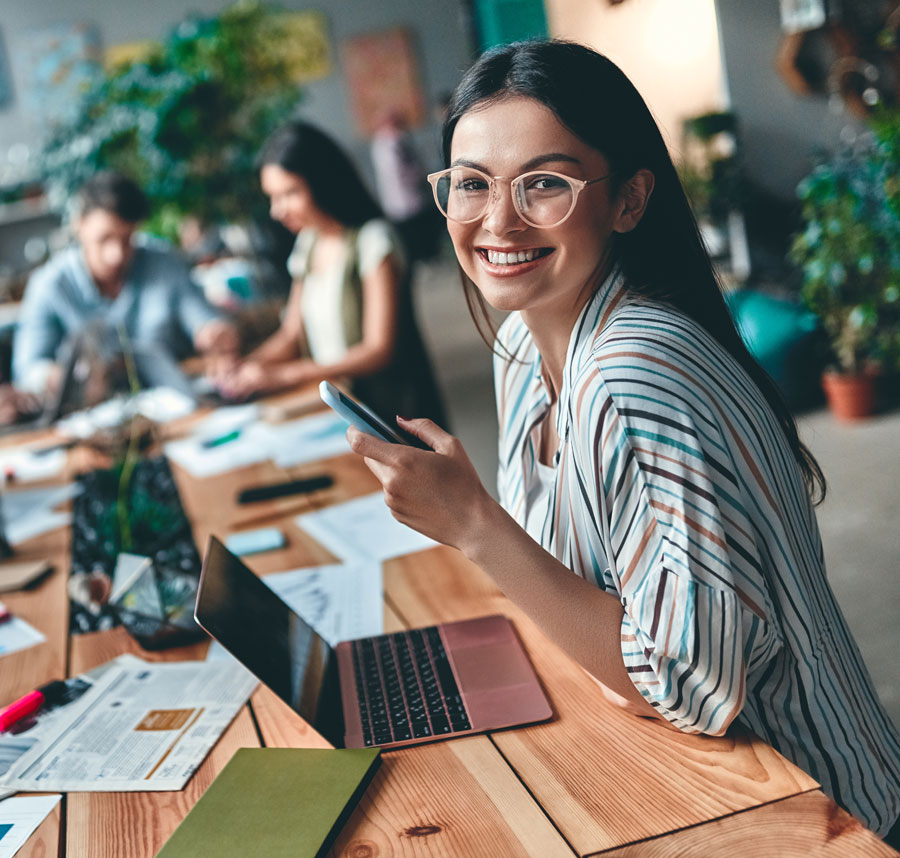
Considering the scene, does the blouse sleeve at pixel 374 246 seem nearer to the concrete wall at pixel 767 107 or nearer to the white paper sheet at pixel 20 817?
the white paper sheet at pixel 20 817

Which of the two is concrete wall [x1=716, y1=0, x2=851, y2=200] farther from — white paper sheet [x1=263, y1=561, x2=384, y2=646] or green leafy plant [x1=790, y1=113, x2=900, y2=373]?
white paper sheet [x1=263, y1=561, x2=384, y2=646]

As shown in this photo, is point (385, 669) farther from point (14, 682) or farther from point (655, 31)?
point (655, 31)

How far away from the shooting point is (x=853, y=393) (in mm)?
3545

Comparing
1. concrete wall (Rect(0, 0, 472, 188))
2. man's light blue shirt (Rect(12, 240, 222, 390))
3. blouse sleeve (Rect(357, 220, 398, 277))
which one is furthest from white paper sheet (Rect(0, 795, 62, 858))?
concrete wall (Rect(0, 0, 472, 188))

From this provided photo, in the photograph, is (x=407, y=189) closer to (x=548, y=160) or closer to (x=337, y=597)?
(x=337, y=597)

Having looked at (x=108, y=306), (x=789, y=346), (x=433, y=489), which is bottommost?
(x=789, y=346)

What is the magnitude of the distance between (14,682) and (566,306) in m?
0.90

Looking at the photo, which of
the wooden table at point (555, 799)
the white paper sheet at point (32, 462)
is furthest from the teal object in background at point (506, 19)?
the wooden table at point (555, 799)

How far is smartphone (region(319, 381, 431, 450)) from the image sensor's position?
3.02 ft

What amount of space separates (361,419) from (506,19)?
4234 mm

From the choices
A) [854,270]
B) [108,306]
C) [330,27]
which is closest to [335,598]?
[108,306]

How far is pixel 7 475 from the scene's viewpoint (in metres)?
2.27

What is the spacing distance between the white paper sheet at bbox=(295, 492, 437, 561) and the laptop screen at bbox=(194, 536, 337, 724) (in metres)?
0.38

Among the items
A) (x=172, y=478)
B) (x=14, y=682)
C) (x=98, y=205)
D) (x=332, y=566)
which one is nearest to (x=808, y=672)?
(x=332, y=566)
